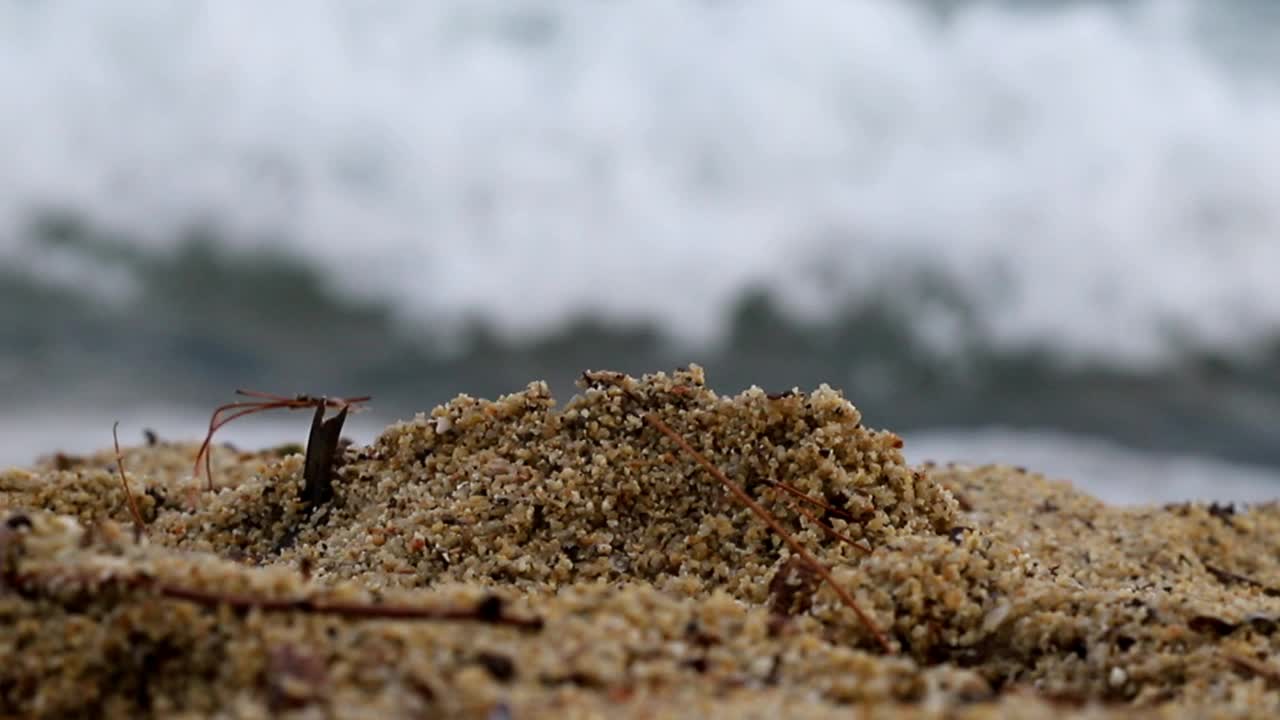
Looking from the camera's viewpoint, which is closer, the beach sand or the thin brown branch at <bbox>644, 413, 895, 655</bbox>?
the beach sand

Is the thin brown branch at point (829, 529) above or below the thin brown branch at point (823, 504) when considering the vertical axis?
below

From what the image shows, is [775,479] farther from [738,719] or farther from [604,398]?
[738,719]

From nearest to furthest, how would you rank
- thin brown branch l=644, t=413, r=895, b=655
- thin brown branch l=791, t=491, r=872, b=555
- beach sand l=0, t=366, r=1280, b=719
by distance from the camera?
beach sand l=0, t=366, r=1280, b=719
thin brown branch l=644, t=413, r=895, b=655
thin brown branch l=791, t=491, r=872, b=555

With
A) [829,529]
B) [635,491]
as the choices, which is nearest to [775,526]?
[829,529]

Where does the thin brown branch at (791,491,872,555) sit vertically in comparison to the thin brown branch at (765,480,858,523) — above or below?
below

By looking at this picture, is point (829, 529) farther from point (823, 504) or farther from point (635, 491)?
point (635, 491)

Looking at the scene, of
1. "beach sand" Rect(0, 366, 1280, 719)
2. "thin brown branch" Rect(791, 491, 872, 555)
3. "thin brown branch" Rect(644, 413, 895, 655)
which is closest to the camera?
"beach sand" Rect(0, 366, 1280, 719)

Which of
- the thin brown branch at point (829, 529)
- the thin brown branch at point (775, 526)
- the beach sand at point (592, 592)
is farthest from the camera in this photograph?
the thin brown branch at point (829, 529)
